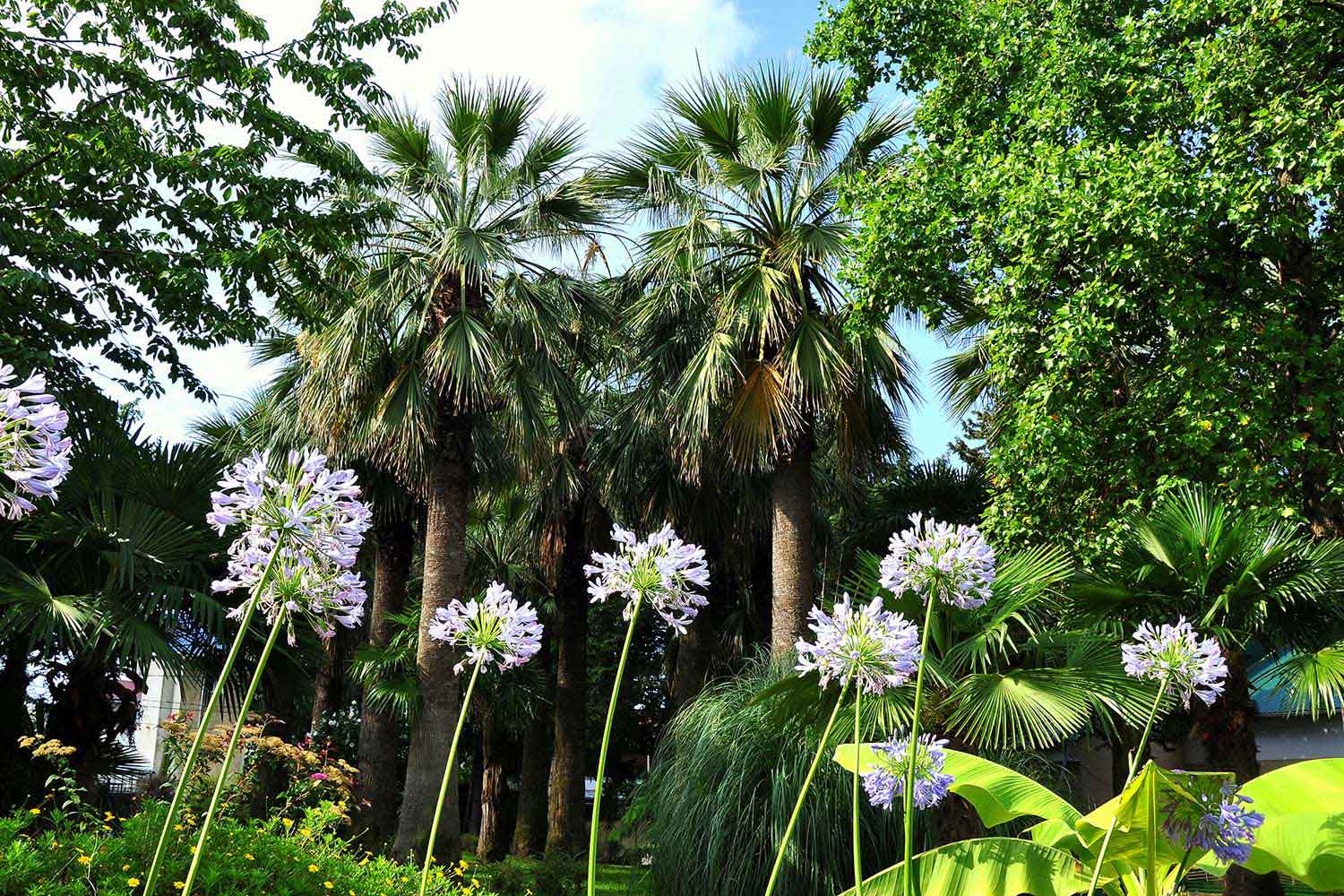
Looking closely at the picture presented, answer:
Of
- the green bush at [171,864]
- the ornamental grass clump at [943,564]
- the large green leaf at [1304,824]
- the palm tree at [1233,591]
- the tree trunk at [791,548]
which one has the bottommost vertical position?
the green bush at [171,864]

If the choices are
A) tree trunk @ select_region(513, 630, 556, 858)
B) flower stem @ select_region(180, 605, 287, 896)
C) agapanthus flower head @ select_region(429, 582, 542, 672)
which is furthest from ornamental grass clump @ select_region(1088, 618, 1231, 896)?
tree trunk @ select_region(513, 630, 556, 858)

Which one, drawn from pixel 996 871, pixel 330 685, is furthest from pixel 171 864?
pixel 330 685

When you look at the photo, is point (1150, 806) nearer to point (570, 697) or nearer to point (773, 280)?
point (773, 280)

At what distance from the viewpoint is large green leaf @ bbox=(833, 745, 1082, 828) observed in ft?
17.8

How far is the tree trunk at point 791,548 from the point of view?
11625 mm

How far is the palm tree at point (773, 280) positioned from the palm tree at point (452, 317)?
1.16 meters

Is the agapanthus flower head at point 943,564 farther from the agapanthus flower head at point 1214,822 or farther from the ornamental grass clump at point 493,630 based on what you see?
the ornamental grass clump at point 493,630

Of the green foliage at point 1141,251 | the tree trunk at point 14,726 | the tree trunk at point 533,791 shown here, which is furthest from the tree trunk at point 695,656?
the tree trunk at point 14,726

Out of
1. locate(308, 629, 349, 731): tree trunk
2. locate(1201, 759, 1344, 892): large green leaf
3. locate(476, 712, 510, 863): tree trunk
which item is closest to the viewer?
locate(1201, 759, 1344, 892): large green leaf

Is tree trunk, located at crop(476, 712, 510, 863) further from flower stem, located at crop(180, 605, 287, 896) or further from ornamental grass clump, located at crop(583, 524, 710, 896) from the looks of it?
flower stem, located at crop(180, 605, 287, 896)

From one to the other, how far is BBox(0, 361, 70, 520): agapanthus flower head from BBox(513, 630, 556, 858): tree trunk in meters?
17.1

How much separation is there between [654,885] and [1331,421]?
7.34 m

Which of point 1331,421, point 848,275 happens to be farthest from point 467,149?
point 1331,421

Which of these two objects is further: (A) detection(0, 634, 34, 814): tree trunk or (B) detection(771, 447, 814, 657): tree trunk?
(B) detection(771, 447, 814, 657): tree trunk
